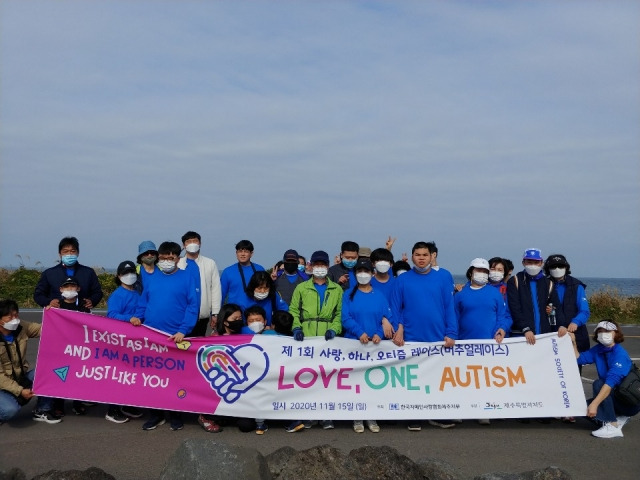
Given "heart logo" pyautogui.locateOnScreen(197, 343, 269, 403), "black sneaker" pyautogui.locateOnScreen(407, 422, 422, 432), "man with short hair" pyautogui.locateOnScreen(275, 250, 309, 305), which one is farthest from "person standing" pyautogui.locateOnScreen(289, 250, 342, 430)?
"man with short hair" pyautogui.locateOnScreen(275, 250, 309, 305)

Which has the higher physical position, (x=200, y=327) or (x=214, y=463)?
(x=200, y=327)

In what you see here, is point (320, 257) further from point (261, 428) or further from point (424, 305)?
point (261, 428)

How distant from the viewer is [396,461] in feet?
16.9

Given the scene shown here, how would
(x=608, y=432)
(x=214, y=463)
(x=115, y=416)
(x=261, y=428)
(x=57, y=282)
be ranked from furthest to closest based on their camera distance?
1. (x=57, y=282)
2. (x=115, y=416)
3. (x=261, y=428)
4. (x=608, y=432)
5. (x=214, y=463)

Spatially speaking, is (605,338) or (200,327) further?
(200,327)

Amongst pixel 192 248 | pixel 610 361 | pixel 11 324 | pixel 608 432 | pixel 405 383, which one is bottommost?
pixel 608 432

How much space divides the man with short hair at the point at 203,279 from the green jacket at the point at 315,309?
54.0 inches

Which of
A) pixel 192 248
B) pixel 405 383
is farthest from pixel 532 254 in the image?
pixel 192 248

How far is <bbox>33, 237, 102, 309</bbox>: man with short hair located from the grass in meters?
15.2

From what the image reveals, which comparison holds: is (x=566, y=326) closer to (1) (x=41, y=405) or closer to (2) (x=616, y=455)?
(2) (x=616, y=455)

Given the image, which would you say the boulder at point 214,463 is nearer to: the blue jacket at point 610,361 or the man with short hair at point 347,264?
the man with short hair at point 347,264

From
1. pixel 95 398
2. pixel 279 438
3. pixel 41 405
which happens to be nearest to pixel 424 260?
pixel 279 438

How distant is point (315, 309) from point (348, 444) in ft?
5.19

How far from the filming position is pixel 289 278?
8773 mm
